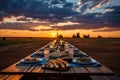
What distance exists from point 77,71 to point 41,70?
0.50 metres

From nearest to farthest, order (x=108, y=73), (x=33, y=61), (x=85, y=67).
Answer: (x=108, y=73) < (x=85, y=67) < (x=33, y=61)

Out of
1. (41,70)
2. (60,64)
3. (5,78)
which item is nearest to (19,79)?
(5,78)

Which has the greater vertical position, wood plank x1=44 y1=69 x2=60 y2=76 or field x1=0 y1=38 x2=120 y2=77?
wood plank x1=44 y1=69 x2=60 y2=76

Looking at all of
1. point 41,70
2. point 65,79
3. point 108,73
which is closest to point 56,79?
point 65,79

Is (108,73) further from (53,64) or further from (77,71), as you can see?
(53,64)

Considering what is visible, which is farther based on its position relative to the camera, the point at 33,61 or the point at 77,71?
the point at 33,61

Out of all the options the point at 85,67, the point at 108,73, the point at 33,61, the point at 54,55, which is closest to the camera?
the point at 108,73

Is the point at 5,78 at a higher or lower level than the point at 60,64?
lower

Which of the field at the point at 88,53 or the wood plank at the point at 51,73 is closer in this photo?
the wood plank at the point at 51,73

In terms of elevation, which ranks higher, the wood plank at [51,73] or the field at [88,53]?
the wood plank at [51,73]

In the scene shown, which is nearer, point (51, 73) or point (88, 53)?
point (51, 73)

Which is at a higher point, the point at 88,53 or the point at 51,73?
the point at 51,73

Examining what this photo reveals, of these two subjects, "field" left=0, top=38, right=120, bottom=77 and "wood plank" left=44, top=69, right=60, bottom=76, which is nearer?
"wood plank" left=44, top=69, right=60, bottom=76

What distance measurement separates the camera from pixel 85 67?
3311mm
